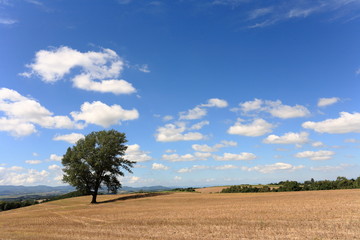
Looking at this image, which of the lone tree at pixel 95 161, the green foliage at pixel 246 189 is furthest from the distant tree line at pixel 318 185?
the lone tree at pixel 95 161

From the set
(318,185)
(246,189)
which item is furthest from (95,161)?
(318,185)

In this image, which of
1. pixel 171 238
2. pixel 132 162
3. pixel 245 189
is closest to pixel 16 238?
pixel 171 238

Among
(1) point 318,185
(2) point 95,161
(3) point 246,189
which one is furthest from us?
(3) point 246,189

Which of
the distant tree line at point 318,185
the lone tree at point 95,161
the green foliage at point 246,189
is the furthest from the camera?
the green foliage at point 246,189

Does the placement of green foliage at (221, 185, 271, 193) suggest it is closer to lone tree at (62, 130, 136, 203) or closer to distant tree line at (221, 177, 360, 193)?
distant tree line at (221, 177, 360, 193)

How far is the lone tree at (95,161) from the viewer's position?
172 feet

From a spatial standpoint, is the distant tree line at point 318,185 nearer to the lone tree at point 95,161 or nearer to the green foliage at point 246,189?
the green foliage at point 246,189

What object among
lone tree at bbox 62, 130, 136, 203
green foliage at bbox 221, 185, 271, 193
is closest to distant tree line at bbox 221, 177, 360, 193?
green foliage at bbox 221, 185, 271, 193

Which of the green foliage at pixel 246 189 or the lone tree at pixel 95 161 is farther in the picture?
the green foliage at pixel 246 189

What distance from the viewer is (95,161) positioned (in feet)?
173

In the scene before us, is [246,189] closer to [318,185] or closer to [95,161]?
[318,185]

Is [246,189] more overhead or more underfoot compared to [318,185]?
more underfoot

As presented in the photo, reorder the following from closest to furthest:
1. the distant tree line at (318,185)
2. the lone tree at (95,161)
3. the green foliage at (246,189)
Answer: the lone tree at (95,161) → the distant tree line at (318,185) → the green foliage at (246,189)

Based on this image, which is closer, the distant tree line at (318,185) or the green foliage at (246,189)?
the distant tree line at (318,185)
